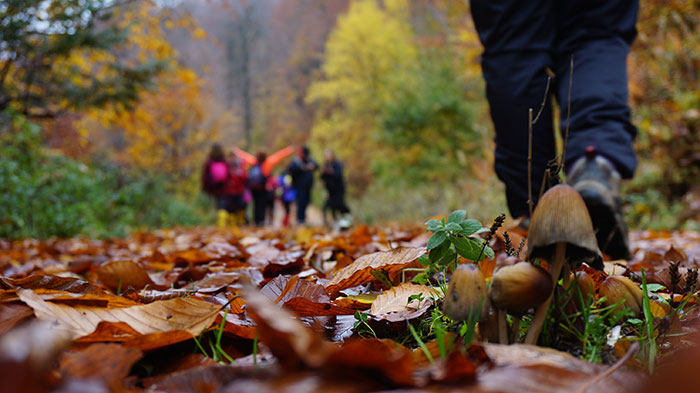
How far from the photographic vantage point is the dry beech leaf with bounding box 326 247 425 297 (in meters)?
1.18

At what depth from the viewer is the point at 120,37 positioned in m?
10.4

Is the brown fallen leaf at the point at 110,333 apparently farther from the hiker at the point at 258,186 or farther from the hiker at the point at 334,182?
the hiker at the point at 258,186

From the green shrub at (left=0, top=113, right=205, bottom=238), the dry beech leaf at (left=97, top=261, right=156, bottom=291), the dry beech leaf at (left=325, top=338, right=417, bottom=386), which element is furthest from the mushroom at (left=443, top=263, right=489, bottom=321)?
the green shrub at (left=0, top=113, right=205, bottom=238)

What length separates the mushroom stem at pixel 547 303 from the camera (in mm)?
672

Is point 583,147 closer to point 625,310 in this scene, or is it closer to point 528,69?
point 528,69

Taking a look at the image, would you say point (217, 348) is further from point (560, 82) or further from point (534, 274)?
point (560, 82)

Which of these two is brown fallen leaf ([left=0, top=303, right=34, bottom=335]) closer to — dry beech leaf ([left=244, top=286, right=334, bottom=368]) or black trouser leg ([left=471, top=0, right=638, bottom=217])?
dry beech leaf ([left=244, top=286, right=334, bottom=368])

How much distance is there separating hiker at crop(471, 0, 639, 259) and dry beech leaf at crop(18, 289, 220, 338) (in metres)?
1.35

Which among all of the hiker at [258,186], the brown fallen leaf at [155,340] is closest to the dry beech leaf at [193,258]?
the brown fallen leaf at [155,340]

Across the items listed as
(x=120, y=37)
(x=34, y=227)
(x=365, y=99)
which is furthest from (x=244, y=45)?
(x=34, y=227)

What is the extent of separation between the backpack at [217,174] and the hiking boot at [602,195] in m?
10.8

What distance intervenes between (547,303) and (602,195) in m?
1.04

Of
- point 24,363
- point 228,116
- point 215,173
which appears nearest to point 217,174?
point 215,173

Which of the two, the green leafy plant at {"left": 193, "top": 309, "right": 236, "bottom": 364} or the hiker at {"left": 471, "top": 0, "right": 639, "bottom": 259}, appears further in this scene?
the hiker at {"left": 471, "top": 0, "right": 639, "bottom": 259}
